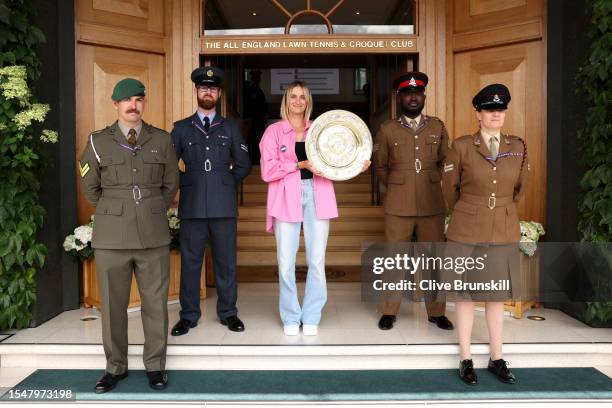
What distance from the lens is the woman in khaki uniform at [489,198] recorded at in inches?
110

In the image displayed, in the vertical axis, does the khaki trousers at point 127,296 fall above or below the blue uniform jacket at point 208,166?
below

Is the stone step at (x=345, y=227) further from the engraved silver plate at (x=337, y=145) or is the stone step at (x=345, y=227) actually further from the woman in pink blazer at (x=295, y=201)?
the engraved silver plate at (x=337, y=145)

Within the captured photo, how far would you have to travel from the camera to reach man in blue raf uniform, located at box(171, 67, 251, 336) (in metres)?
3.39

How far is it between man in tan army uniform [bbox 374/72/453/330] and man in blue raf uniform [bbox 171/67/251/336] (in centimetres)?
96

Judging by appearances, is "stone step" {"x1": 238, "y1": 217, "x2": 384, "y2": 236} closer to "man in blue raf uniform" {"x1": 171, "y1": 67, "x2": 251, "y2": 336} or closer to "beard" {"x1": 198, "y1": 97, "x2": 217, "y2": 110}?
"man in blue raf uniform" {"x1": 171, "y1": 67, "x2": 251, "y2": 336}

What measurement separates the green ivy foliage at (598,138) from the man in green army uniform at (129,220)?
2.67 m

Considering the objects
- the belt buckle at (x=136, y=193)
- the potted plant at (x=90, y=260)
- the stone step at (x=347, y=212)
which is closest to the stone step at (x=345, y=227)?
the stone step at (x=347, y=212)

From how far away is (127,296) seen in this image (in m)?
2.84

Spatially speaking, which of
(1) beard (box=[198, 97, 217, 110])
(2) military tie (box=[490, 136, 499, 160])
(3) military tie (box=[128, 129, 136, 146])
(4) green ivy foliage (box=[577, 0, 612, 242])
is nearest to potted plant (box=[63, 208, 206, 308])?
(1) beard (box=[198, 97, 217, 110])

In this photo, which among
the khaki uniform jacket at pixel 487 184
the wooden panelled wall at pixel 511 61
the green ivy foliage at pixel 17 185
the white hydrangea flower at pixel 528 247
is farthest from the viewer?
the wooden panelled wall at pixel 511 61

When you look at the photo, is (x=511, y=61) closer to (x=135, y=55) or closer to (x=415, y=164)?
(x=415, y=164)

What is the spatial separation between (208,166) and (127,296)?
39.0 inches

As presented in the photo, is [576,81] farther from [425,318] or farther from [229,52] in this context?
[229,52]

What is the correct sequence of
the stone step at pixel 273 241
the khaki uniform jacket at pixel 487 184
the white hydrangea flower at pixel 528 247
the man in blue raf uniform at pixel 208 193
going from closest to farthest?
1. the khaki uniform jacket at pixel 487 184
2. the man in blue raf uniform at pixel 208 193
3. the white hydrangea flower at pixel 528 247
4. the stone step at pixel 273 241
